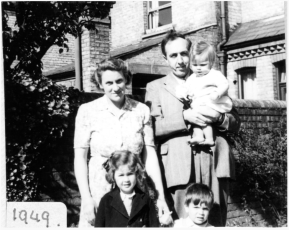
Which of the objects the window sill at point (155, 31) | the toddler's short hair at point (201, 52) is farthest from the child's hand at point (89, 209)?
the window sill at point (155, 31)

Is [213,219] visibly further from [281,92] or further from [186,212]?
[281,92]

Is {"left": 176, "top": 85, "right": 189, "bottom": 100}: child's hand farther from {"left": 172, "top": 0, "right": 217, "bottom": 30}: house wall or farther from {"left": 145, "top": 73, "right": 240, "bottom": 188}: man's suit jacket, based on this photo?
{"left": 172, "top": 0, "right": 217, "bottom": 30}: house wall

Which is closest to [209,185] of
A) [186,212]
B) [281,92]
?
[186,212]

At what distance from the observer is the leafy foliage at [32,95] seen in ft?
15.4

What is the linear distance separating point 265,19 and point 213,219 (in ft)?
33.7

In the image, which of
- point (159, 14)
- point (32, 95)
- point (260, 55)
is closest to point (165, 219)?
point (32, 95)

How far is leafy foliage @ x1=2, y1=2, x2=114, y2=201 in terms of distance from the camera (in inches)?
185

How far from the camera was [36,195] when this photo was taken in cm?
498

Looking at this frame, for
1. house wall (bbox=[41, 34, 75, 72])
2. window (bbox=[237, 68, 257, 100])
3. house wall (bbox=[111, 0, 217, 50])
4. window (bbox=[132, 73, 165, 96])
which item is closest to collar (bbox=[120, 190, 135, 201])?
window (bbox=[132, 73, 165, 96])

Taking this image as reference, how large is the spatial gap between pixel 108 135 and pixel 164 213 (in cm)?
63

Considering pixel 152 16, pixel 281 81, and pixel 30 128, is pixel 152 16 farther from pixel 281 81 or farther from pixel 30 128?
pixel 30 128

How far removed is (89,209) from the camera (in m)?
3.08

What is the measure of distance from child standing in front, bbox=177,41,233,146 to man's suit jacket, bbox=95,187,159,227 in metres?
0.57

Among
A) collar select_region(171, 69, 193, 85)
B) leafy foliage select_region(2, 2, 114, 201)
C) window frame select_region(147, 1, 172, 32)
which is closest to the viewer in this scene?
collar select_region(171, 69, 193, 85)
